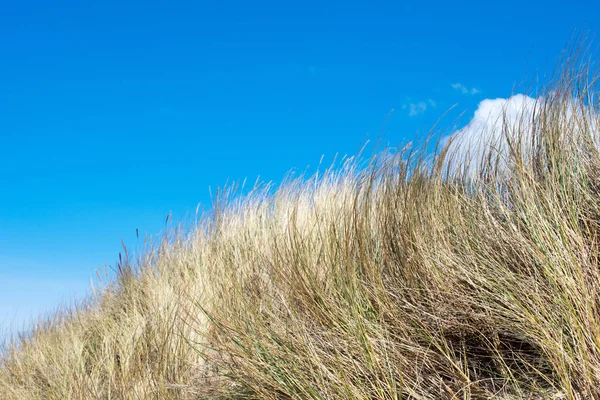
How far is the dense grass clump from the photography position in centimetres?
199

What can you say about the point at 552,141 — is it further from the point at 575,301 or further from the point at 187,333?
the point at 187,333

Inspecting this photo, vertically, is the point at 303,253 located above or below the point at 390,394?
above

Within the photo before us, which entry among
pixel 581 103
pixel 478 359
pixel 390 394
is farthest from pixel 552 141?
pixel 390 394

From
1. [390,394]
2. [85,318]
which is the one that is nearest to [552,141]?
[390,394]

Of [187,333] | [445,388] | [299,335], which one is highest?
[187,333]

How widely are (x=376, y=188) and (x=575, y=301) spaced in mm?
1933

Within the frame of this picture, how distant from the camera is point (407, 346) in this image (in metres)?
2.18

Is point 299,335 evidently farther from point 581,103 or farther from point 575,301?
point 581,103

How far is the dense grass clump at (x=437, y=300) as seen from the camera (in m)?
1.99

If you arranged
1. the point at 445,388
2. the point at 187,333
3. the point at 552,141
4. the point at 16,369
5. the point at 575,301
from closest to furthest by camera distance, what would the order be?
the point at 575,301
the point at 445,388
the point at 552,141
the point at 187,333
the point at 16,369

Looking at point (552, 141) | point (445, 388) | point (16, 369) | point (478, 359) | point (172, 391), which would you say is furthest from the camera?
point (16, 369)

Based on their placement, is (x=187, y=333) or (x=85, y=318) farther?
(x=85, y=318)

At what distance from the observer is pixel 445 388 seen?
6.78 feet

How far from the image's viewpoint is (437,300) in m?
2.37
